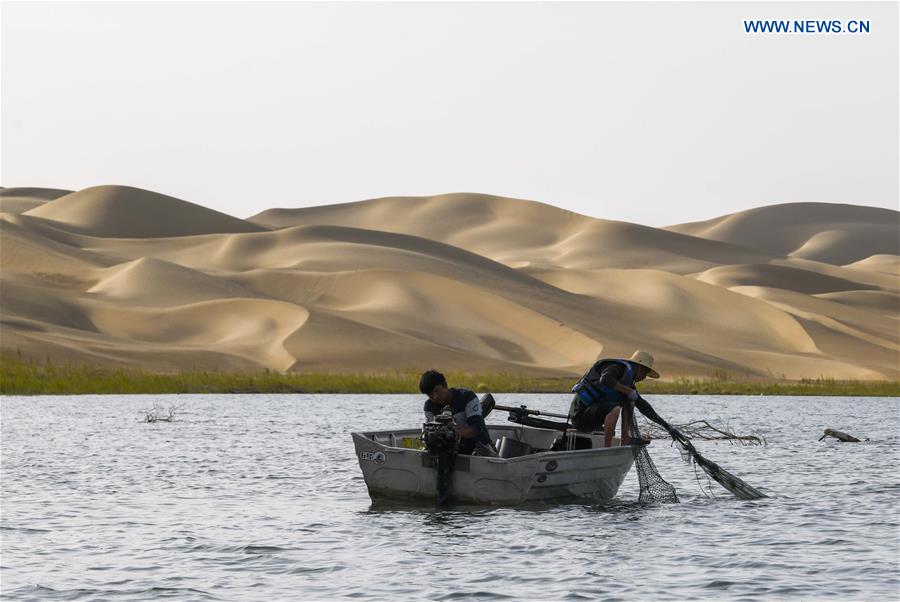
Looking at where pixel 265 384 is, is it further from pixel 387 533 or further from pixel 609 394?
pixel 387 533

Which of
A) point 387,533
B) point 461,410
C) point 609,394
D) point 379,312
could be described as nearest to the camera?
point 387,533

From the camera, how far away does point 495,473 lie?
1964 centimetres

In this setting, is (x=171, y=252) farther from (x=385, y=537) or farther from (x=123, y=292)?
(x=385, y=537)

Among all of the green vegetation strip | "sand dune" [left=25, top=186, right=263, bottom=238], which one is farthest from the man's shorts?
"sand dune" [left=25, top=186, right=263, bottom=238]

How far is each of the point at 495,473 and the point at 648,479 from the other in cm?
302

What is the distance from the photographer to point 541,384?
66312 mm

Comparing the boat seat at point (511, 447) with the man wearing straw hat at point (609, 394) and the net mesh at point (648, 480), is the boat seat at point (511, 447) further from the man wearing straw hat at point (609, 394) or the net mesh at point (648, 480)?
the net mesh at point (648, 480)

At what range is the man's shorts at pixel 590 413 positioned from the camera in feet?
71.9

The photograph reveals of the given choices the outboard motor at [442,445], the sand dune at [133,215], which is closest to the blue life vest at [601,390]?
the outboard motor at [442,445]

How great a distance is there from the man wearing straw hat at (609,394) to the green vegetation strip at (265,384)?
29347 mm

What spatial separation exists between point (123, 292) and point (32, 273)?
8466mm

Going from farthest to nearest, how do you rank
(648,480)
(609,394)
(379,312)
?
(379,312), (609,394), (648,480)

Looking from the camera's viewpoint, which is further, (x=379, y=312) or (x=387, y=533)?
(x=379, y=312)

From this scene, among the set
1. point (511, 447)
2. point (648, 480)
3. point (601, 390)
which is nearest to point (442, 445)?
point (601, 390)
